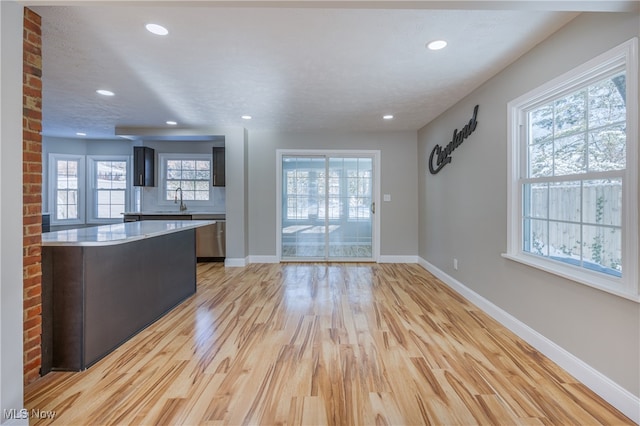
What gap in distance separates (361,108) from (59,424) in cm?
404

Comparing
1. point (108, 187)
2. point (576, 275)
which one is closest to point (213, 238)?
point (108, 187)

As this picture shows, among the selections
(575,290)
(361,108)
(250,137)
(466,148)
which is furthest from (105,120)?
(575,290)

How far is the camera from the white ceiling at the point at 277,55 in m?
2.05

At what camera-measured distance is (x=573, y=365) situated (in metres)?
2.03

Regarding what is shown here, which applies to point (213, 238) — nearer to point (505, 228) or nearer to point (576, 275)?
point (505, 228)

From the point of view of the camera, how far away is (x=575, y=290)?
2.05 metres

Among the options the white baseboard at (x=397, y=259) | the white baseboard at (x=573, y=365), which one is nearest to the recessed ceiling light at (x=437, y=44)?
the white baseboard at (x=573, y=365)

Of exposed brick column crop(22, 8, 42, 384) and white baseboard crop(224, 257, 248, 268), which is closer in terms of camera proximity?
exposed brick column crop(22, 8, 42, 384)

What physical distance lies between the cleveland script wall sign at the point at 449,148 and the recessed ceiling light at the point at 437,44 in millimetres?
1159

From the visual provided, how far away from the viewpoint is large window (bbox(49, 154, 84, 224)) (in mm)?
6328

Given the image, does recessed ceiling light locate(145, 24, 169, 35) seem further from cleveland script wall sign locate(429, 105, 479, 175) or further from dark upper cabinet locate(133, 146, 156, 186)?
dark upper cabinet locate(133, 146, 156, 186)

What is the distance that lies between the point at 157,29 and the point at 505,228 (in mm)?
3349
